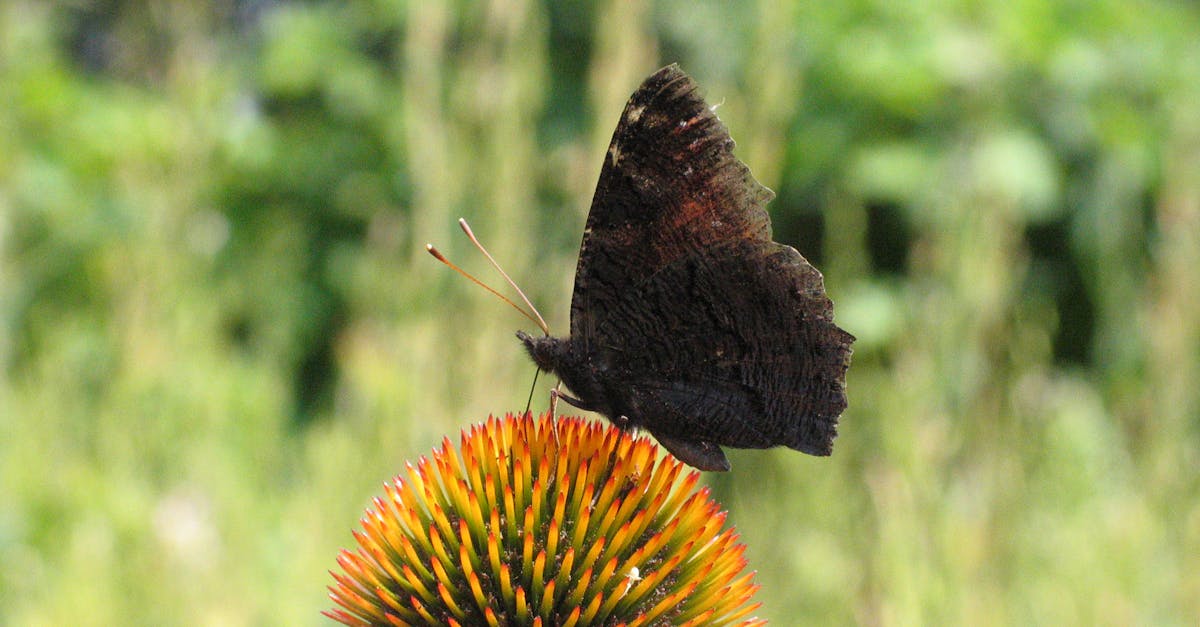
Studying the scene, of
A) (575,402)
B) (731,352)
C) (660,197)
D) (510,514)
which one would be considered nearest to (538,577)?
(510,514)

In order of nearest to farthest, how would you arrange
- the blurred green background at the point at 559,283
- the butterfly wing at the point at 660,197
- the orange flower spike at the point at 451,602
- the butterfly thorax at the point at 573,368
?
the orange flower spike at the point at 451,602 < the butterfly wing at the point at 660,197 < the butterfly thorax at the point at 573,368 < the blurred green background at the point at 559,283

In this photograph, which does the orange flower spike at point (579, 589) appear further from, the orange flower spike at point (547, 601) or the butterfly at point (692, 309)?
the butterfly at point (692, 309)

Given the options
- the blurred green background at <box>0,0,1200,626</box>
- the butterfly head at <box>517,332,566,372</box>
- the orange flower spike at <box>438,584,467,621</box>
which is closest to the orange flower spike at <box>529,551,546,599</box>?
the orange flower spike at <box>438,584,467,621</box>

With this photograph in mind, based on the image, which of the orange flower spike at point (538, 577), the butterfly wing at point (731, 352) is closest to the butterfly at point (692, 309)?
the butterfly wing at point (731, 352)

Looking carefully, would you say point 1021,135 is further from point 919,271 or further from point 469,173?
point 469,173

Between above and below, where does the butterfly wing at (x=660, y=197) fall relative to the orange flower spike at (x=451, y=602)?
above

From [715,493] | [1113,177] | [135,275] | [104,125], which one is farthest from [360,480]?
[104,125]
